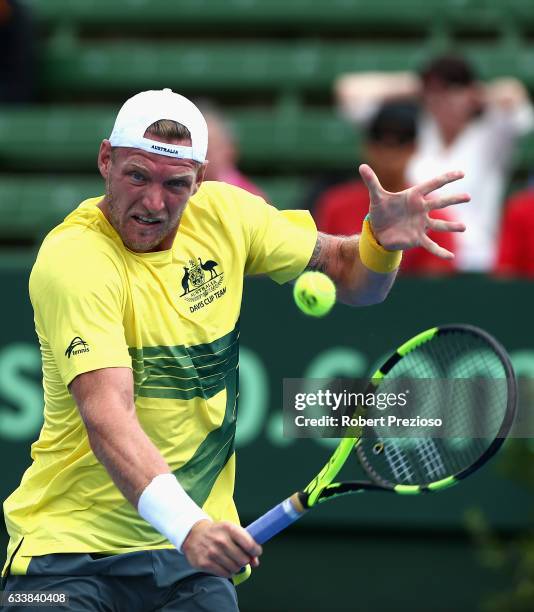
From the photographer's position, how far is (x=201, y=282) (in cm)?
381

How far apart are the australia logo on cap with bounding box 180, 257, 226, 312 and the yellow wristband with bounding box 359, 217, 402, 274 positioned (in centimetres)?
45

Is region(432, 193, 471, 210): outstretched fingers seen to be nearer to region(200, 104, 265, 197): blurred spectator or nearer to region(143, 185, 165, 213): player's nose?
region(143, 185, 165, 213): player's nose

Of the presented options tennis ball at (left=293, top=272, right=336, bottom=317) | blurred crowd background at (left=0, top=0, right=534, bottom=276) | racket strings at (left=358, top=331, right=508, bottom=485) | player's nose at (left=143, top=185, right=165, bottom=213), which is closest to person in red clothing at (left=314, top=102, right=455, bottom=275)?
blurred crowd background at (left=0, top=0, right=534, bottom=276)

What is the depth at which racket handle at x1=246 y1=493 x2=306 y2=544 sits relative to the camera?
140 inches

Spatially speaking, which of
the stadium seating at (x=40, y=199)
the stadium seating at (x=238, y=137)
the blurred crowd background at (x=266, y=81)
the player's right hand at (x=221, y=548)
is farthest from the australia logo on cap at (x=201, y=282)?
the stadium seating at (x=238, y=137)

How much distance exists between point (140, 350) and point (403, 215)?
86 centimetres

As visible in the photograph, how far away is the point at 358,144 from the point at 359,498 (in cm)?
310

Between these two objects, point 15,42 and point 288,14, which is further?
point 288,14

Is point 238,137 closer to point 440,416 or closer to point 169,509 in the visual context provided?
point 440,416

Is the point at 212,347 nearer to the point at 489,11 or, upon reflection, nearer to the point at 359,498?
the point at 359,498

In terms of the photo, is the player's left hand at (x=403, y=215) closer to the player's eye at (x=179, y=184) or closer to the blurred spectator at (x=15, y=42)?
the player's eye at (x=179, y=184)

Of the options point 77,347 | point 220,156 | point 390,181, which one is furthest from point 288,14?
point 77,347

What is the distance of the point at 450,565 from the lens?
666cm

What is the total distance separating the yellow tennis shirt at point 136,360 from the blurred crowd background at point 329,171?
256cm
